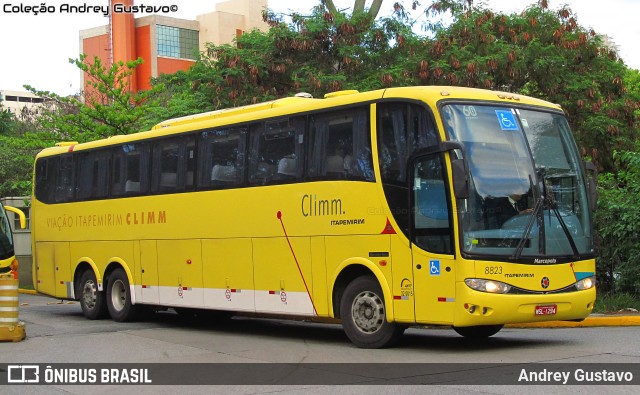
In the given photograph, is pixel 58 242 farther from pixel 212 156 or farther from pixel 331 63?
pixel 331 63

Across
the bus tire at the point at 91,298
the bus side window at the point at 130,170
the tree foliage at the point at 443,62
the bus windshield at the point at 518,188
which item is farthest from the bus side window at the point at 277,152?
the tree foliage at the point at 443,62

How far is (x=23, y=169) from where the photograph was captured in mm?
49625

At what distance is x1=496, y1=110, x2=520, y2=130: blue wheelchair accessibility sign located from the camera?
12766 mm

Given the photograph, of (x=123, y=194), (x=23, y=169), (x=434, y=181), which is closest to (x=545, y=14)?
(x=123, y=194)

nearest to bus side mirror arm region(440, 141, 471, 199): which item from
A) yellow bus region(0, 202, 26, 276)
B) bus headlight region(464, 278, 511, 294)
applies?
bus headlight region(464, 278, 511, 294)

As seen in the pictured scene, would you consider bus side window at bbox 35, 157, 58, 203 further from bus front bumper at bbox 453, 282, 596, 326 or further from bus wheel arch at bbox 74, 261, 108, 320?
bus front bumper at bbox 453, 282, 596, 326

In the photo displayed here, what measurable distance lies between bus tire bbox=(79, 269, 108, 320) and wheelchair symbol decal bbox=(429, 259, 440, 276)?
9.63 meters

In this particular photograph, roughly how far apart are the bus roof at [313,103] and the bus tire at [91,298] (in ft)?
9.36

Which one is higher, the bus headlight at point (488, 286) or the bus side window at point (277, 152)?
the bus side window at point (277, 152)

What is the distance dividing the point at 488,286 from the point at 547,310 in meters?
1.03

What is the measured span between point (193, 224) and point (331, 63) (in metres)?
12.3

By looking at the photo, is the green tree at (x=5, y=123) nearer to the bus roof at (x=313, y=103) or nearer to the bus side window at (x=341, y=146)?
the bus roof at (x=313, y=103)

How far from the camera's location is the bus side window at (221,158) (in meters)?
15.9

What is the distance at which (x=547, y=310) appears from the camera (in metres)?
12.4
